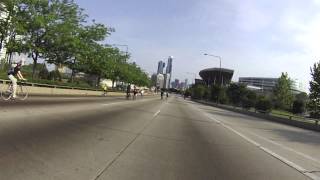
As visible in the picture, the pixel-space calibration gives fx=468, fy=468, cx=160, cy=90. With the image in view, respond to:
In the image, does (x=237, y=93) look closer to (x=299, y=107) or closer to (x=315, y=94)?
(x=299, y=107)

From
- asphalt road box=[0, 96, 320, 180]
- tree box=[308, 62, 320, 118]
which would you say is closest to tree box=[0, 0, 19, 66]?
asphalt road box=[0, 96, 320, 180]

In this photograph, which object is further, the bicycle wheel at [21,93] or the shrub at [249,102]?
the shrub at [249,102]

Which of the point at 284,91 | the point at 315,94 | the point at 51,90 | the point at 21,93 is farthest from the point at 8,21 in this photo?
the point at 284,91

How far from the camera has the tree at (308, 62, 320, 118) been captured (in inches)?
2517

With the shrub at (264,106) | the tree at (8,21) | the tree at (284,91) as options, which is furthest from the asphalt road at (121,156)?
the tree at (284,91)

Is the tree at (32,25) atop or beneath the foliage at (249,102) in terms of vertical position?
atop

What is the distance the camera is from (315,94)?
65125mm

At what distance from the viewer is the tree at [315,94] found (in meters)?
63.9

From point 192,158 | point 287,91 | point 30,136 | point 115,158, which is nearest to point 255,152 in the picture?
point 192,158

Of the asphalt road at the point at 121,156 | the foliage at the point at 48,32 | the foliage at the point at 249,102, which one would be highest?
the foliage at the point at 48,32

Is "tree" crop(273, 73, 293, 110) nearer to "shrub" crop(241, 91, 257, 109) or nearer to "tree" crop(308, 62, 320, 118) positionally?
"shrub" crop(241, 91, 257, 109)

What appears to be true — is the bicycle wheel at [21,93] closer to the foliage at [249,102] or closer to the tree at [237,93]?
the foliage at [249,102]

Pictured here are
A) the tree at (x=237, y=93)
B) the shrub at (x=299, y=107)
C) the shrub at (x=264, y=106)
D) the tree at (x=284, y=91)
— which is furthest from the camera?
the tree at (x=284, y=91)

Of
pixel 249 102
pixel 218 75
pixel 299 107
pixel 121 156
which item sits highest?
pixel 218 75
